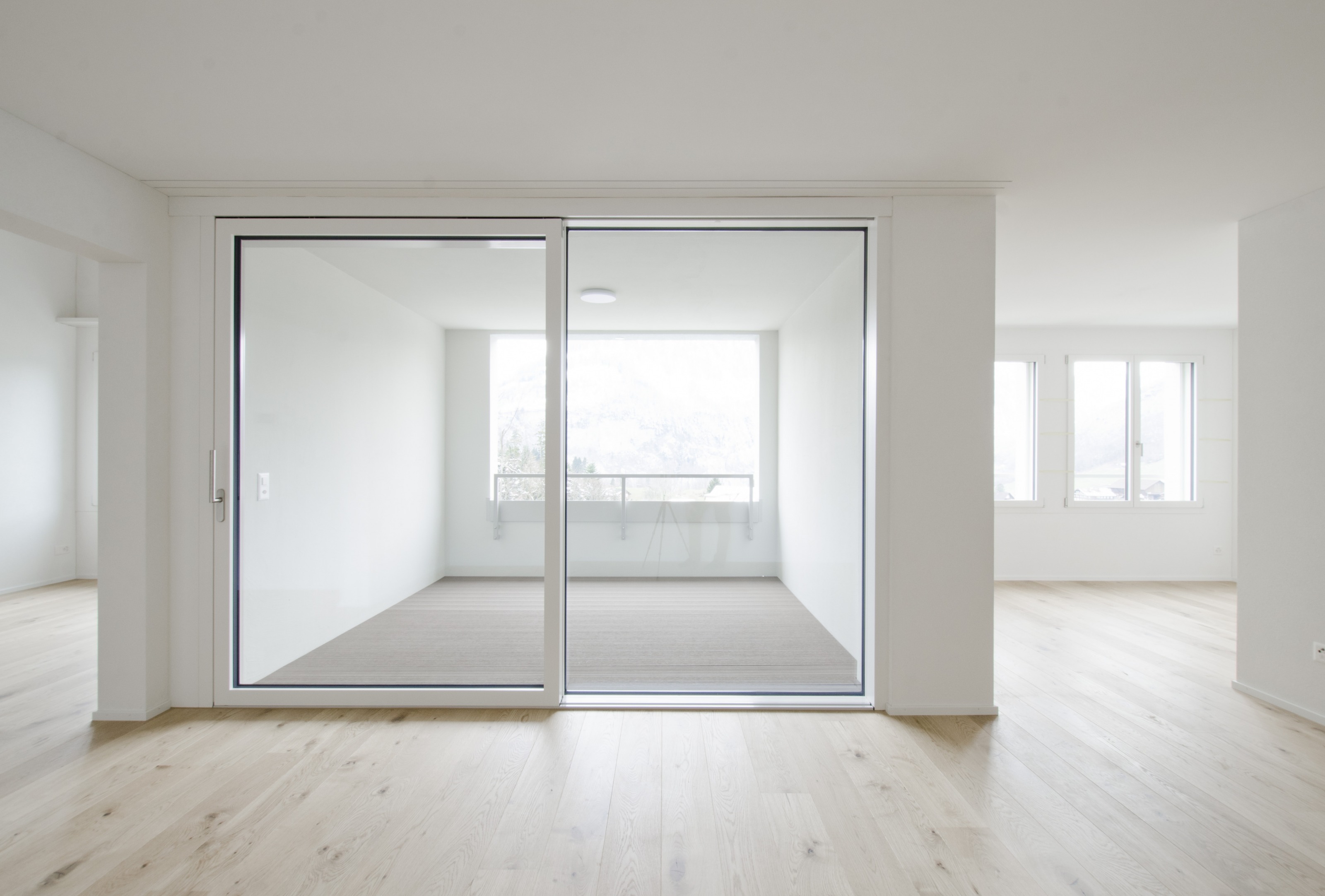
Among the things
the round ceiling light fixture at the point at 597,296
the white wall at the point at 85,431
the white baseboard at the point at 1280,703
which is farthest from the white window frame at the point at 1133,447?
the white wall at the point at 85,431

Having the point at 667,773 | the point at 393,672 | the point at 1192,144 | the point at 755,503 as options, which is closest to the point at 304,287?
the point at 393,672

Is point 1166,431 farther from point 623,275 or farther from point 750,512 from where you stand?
point 623,275

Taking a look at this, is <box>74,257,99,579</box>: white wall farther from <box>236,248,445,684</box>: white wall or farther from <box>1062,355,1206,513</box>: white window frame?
<box>1062,355,1206,513</box>: white window frame

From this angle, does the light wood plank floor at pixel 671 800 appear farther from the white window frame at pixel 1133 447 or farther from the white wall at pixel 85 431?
the white window frame at pixel 1133 447

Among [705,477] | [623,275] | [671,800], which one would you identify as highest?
[623,275]

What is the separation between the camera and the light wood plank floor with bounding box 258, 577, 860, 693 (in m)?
3.37

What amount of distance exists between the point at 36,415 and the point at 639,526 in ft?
20.8

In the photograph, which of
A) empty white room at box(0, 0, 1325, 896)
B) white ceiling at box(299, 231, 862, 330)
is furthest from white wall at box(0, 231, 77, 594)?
white ceiling at box(299, 231, 862, 330)

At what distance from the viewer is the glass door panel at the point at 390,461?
11.0 feet

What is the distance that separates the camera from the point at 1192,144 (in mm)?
2750

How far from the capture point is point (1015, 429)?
704cm

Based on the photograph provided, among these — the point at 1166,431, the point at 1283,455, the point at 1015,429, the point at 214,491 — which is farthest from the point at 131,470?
the point at 1166,431

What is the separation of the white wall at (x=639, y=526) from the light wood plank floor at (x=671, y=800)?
713 mm

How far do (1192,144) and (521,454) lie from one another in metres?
3.20
